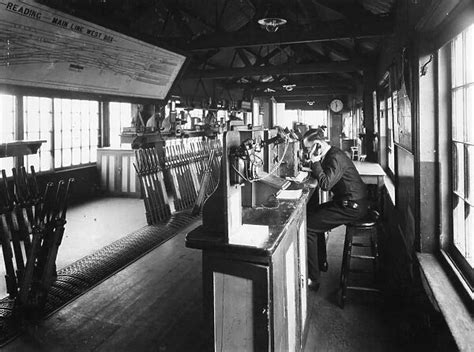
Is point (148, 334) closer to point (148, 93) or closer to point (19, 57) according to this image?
point (19, 57)

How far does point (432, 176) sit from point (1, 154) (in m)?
3.80

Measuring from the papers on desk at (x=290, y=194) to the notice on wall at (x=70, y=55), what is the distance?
213 cm

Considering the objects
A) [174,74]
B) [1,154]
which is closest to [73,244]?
[1,154]

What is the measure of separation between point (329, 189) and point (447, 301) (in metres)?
1.68

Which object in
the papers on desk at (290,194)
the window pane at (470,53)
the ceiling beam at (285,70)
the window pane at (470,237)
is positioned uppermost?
the ceiling beam at (285,70)

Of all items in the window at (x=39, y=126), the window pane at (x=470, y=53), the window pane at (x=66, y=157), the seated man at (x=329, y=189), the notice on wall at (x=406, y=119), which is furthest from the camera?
the window pane at (x=66, y=157)

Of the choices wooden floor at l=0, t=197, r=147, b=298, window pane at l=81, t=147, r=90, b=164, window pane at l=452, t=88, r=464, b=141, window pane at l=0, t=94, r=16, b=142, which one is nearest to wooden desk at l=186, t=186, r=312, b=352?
window pane at l=452, t=88, r=464, b=141

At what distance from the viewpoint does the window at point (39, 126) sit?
21.9 feet

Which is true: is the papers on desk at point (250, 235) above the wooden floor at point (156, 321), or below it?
above

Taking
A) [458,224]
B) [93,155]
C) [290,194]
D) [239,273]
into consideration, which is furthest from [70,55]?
→ [93,155]

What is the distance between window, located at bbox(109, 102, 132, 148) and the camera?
8938mm

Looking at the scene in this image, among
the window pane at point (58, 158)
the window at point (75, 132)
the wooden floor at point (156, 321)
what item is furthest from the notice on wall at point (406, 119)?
the window pane at point (58, 158)

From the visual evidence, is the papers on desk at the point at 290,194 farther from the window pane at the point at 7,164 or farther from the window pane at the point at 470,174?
the window pane at the point at 7,164

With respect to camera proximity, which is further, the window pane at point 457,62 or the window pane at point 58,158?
the window pane at point 58,158
